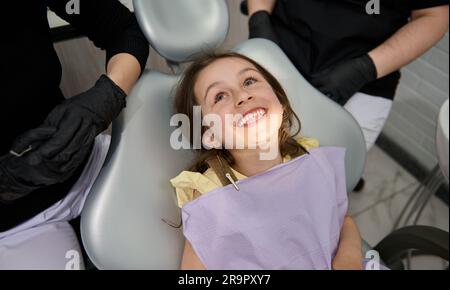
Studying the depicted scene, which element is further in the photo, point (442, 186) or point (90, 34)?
point (442, 186)

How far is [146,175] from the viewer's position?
77 cm

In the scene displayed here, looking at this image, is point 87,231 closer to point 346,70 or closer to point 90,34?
point 90,34

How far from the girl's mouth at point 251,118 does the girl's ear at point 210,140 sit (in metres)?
0.08

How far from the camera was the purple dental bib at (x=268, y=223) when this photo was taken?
0.75 meters

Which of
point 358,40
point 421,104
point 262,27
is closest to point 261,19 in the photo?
point 262,27

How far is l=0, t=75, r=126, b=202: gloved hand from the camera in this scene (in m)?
0.65

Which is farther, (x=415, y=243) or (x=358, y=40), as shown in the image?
(x=358, y=40)

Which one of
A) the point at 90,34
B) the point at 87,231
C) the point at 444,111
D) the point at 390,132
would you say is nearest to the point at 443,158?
the point at 444,111

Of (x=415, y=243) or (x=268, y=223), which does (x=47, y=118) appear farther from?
(x=415, y=243)

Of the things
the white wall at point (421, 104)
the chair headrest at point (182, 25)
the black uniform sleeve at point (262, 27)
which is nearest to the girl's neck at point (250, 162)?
the chair headrest at point (182, 25)

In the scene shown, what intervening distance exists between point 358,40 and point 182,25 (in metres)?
0.51

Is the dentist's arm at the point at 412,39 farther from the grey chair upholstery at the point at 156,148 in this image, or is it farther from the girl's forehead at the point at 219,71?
the girl's forehead at the point at 219,71
